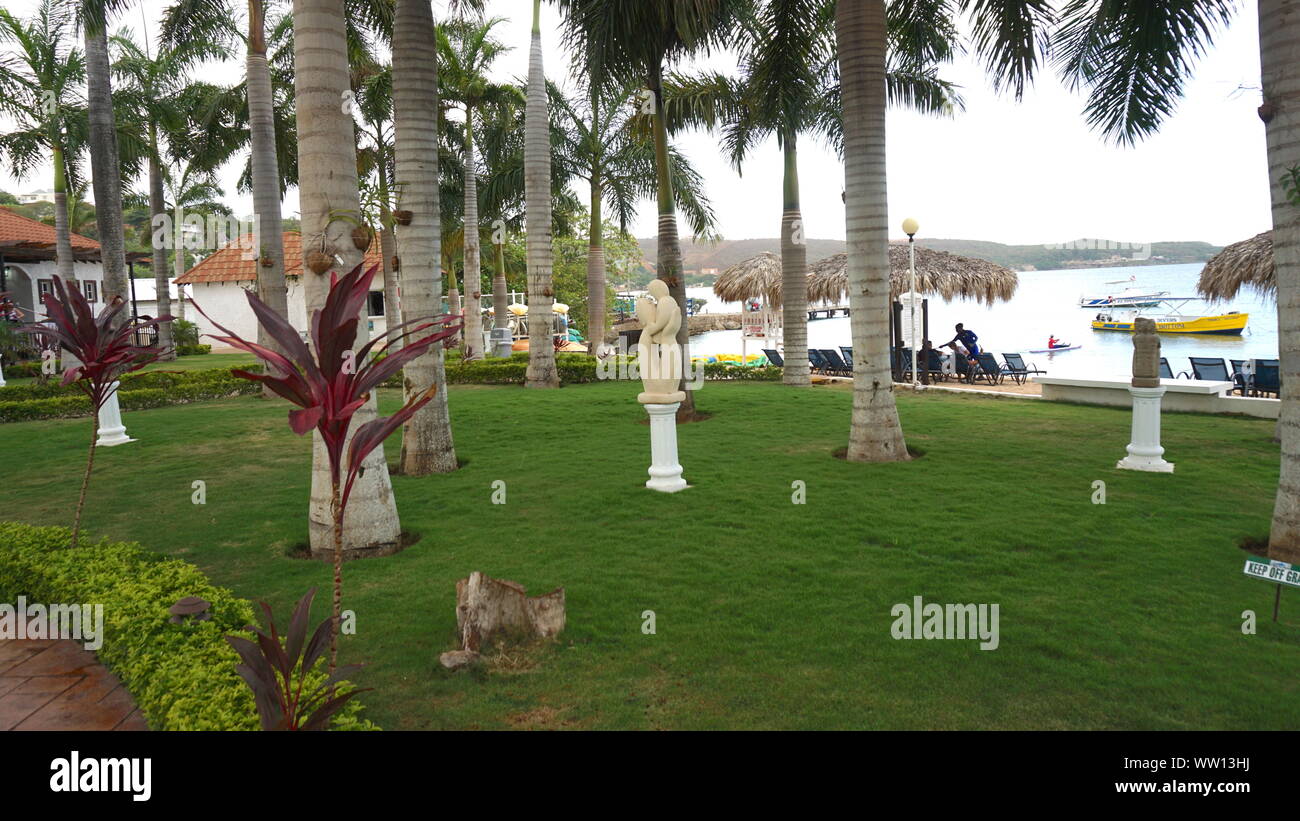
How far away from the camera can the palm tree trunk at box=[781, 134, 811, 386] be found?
58.5 ft

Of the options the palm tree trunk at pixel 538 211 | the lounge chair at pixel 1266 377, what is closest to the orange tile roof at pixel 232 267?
the palm tree trunk at pixel 538 211

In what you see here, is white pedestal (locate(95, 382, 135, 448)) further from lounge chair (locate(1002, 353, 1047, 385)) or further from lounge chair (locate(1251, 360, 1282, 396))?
lounge chair (locate(1251, 360, 1282, 396))

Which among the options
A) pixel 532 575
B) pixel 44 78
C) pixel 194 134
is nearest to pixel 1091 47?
pixel 532 575

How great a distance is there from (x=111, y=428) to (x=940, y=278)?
20178mm

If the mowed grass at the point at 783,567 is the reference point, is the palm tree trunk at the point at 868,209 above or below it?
above

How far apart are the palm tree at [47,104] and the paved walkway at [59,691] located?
62.9 ft

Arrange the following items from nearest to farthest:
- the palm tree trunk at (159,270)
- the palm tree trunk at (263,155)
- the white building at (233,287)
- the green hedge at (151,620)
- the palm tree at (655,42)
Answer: the green hedge at (151,620) → the palm tree at (655,42) → the palm tree trunk at (263,155) → the palm tree trunk at (159,270) → the white building at (233,287)

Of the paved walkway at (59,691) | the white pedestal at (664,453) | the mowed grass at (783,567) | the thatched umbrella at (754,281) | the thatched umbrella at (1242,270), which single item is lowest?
the paved walkway at (59,691)

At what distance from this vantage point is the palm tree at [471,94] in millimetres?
22797

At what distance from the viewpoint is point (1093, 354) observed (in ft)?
142

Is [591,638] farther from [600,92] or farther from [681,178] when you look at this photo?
[681,178]

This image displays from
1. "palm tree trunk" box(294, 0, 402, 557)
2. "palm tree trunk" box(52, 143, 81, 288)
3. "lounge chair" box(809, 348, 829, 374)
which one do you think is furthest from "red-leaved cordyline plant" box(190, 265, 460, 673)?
"palm tree trunk" box(52, 143, 81, 288)

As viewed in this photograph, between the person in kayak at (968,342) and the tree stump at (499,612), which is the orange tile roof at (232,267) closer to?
the person in kayak at (968,342)

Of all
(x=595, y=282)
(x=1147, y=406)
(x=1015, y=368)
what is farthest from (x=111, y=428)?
(x=1015, y=368)
